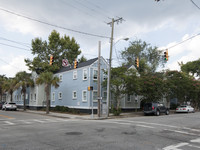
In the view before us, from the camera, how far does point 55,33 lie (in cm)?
4694

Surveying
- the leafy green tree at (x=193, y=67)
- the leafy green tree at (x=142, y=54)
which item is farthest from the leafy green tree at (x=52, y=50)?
the leafy green tree at (x=193, y=67)

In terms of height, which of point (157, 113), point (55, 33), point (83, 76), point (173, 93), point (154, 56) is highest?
point (55, 33)

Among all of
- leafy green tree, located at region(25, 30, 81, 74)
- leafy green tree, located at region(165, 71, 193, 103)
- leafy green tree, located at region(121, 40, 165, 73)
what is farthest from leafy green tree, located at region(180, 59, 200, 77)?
leafy green tree, located at region(25, 30, 81, 74)

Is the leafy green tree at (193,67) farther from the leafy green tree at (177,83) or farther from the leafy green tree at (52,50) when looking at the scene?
the leafy green tree at (52,50)

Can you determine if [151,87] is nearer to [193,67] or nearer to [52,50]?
[52,50]

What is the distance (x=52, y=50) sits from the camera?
47.2 m

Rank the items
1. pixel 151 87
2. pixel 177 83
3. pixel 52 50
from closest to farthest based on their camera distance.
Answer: pixel 151 87 → pixel 177 83 → pixel 52 50

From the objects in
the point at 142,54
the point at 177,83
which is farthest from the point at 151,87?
the point at 142,54

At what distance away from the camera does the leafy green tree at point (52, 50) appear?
45.8m

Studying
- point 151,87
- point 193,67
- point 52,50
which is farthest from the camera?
point 193,67

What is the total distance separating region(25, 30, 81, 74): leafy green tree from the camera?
45.8 m

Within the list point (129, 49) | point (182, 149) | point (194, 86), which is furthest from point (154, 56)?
point (182, 149)

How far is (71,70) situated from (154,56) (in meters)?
26.2

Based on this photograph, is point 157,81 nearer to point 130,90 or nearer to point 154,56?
point 130,90
